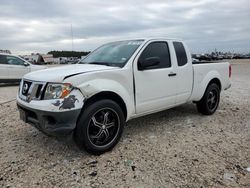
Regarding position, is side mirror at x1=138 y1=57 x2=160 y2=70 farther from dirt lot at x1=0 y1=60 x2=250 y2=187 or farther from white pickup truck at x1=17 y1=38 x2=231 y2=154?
dirt lot at x1=0 y1=60 x2=250 y2=187

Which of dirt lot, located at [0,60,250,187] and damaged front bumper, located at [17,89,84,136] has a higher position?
damaged front bumper, located at [17,89,84,136]

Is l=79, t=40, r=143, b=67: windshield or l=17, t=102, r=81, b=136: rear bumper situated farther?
l=79, t=40, r=143, b=67: windshield

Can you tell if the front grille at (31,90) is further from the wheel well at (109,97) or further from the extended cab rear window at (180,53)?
the extended cab rear window at (180,53)

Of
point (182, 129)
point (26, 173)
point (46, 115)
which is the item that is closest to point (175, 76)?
point (182, 129)

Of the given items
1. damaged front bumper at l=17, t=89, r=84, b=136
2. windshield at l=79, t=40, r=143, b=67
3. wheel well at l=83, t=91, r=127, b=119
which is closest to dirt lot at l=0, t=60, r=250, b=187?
damaged front bumper at l=17, t=89, r=84, b=136

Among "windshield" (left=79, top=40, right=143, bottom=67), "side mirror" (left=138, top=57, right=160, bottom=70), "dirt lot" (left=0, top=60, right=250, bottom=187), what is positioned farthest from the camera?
"windshield" (left=79, top=40, right=143, bottom=67)

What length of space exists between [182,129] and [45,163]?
108 inches

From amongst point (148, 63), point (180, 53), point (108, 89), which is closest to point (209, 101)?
point (180, 53)

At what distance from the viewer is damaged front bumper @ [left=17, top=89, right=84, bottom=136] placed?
346 cm

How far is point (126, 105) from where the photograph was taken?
421 cm

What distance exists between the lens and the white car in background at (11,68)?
13.2 metres

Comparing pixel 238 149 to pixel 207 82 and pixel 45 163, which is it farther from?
pixel 45 163

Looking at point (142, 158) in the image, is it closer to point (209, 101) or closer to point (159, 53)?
point (159, 53)

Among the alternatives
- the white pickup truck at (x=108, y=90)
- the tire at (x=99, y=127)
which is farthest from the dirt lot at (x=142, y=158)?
the white pickup truck at (x=108, y=90)
